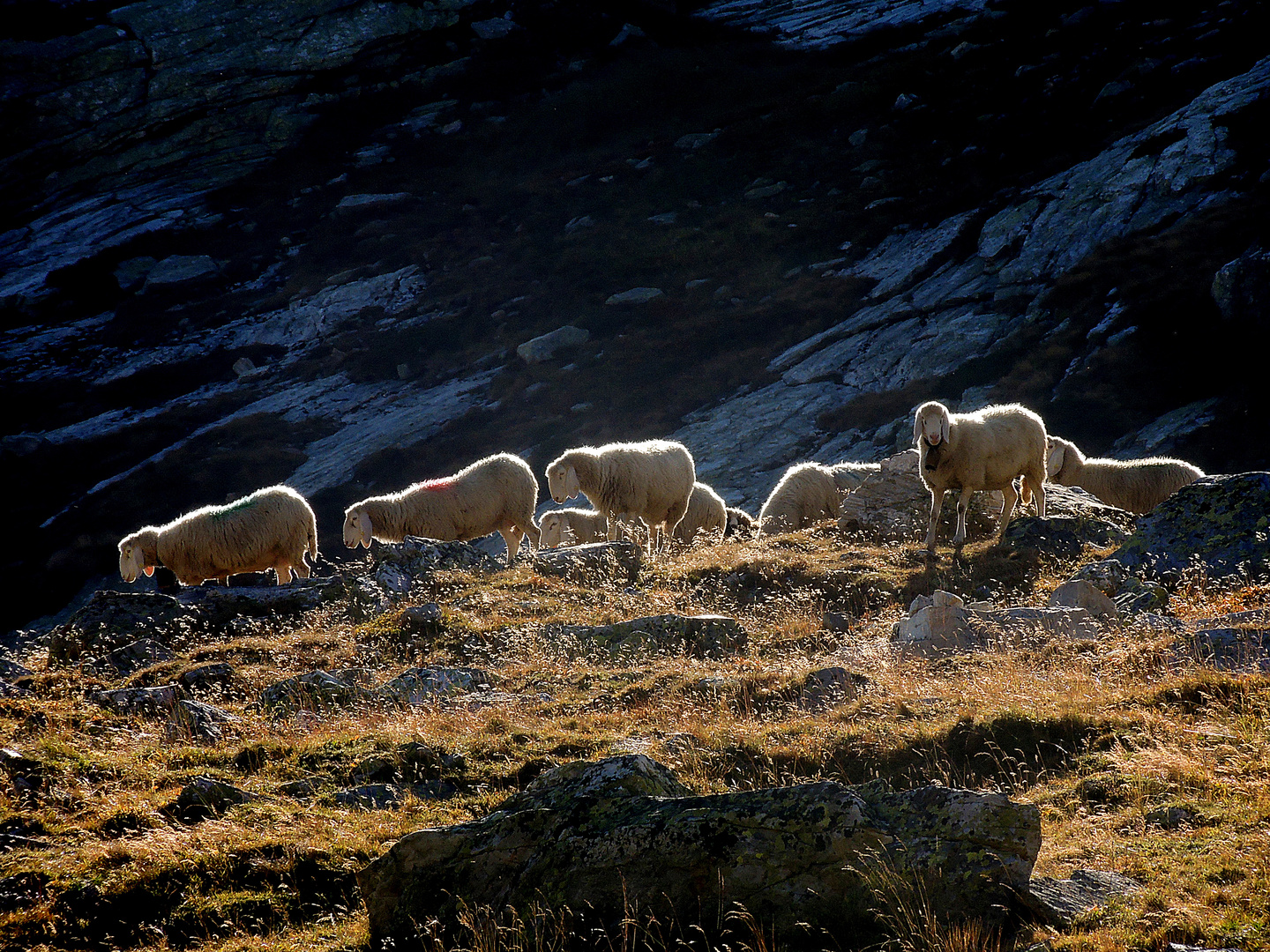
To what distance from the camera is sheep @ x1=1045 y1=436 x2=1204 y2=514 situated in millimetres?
18875

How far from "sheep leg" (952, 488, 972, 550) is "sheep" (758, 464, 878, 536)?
12.9ft

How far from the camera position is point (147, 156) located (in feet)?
217

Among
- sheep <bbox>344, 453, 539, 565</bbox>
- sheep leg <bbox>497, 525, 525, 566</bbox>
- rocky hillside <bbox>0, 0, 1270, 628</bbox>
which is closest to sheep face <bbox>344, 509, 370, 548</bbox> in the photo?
sheep <bbox>344, 453, 539, 565</bbox>

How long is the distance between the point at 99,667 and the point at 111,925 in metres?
6.58

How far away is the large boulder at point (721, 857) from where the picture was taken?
4293 mm

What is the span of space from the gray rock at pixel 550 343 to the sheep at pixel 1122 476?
32.8m

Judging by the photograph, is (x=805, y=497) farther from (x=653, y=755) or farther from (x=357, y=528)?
(x=653, y=755)

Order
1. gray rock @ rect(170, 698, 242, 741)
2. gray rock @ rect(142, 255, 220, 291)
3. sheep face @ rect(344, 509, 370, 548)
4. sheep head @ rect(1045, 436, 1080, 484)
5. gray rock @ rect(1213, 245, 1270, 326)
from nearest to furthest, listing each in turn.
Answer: gray rock @ rect(170, 698, 242, 741), sheep face @ rect(344, 509, 370, 548), sheep head @ rect(1045, 436, 1080, 484), gray rock @ rect(1213, 245, 1270, 326), gray rock @ rect(142, 255, 220, 291)

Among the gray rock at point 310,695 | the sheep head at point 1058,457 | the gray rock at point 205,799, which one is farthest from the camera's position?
the sheep head at point 1058,457

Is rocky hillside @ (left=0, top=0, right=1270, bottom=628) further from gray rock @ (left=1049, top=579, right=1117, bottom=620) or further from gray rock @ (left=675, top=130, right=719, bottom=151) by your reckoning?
gray rock @ (left=1049, top=579, right=1117, bottom=620)

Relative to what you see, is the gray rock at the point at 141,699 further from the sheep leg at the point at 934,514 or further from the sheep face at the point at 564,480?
the sheep leg at the point at 934,514

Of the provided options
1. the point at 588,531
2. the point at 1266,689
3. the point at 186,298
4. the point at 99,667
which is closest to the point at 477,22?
the point at 186,298

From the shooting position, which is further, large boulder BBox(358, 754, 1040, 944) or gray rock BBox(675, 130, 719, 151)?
gray rock BBox(675, 130, 719, 151)

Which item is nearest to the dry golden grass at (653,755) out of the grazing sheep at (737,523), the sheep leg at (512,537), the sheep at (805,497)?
the sheep leg at (512,537)
